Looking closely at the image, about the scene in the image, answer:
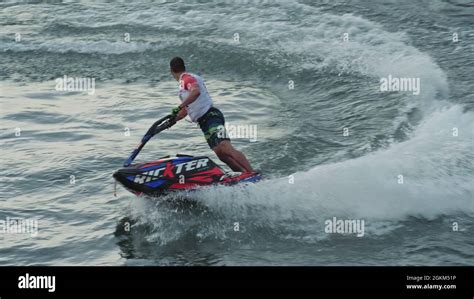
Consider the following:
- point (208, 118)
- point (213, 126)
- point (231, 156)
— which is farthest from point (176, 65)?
point (231, 156)

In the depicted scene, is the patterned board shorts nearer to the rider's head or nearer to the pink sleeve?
the pink sleeve

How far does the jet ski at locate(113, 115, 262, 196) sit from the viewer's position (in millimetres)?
12859

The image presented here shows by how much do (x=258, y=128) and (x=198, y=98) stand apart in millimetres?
5016

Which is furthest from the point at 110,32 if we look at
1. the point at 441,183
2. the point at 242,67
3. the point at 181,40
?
the point at 441,183

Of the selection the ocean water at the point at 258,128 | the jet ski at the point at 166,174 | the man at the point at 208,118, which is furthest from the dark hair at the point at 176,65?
the ocean water at the point at 258,128

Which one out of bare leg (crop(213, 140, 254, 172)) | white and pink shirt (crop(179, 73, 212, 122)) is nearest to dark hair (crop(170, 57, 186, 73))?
white and pink shirt (crop(179, 73, 212, 122))

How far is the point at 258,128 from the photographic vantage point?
18.4 metres

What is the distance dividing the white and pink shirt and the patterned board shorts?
3.7 inches

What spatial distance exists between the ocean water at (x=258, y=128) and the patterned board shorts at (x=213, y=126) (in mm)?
882

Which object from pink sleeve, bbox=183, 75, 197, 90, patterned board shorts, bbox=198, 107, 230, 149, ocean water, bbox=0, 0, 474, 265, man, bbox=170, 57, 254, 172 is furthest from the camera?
patterned board shorts, bbox=198, 107, 230, 149

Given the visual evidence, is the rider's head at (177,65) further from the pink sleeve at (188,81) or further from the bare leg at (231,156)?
the bare leg at (231,156)
